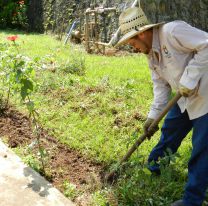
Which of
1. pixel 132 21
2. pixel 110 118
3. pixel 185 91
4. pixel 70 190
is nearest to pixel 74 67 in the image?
pixel 110 118

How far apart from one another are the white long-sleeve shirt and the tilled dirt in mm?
1223

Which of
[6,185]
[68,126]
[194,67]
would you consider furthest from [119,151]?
[194,67]

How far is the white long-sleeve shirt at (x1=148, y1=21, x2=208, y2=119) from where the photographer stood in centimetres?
282

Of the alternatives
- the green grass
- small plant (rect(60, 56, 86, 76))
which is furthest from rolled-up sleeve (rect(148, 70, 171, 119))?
small plant (rect(60, 56, 86, 76))

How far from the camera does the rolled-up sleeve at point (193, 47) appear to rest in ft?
9.23

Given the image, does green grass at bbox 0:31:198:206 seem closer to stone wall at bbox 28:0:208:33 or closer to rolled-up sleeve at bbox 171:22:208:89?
rolled-up sleeve at bbox 171:22:208:89

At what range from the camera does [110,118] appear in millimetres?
5082

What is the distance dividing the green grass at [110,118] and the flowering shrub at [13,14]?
290 inches

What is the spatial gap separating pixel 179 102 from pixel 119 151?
1.23 meters

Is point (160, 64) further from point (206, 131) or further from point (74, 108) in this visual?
point (74, 108)

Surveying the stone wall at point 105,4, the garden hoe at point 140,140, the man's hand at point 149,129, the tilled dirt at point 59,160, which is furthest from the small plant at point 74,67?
the man's hand at point 149,129

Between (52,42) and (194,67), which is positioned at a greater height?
(194,67)

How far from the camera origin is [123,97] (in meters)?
5.79

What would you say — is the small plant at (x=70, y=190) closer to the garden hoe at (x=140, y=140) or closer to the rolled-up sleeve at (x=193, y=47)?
the garden hoe at (x=140, y=140)
